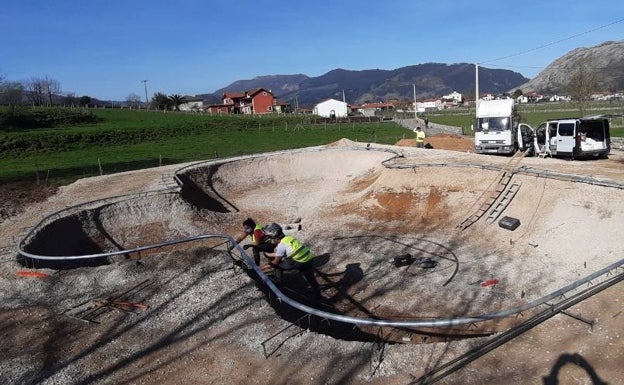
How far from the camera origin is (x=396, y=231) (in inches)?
711

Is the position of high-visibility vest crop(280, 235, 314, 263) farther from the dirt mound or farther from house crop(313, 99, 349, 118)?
house crop(313, 99, 349, 118)

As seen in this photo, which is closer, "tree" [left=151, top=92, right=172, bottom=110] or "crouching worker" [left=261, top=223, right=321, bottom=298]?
"crouching worker" [left=261, top=223, right=321, bottom=298]

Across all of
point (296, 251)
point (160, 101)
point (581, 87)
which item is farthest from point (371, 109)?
point (296, 251)

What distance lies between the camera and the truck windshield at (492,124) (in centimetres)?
2436

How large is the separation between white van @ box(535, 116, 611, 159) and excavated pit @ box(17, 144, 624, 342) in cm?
161

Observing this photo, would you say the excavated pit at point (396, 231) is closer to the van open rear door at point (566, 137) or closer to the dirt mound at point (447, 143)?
the van open rear door at point (566, 137)

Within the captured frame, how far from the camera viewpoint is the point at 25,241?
1437cm

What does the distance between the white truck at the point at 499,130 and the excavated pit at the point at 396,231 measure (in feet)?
8.48

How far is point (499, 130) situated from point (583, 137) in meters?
4.11

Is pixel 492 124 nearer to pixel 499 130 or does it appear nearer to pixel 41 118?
pixel 499 130

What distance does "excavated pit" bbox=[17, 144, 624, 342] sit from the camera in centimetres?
1234

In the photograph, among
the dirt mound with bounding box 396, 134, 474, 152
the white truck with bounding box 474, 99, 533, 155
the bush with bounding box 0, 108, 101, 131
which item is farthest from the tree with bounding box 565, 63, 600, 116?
the bush with bounding box 0, 108, 101, 131

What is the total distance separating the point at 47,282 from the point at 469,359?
1011 centimetres

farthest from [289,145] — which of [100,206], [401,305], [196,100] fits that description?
[196,100]
